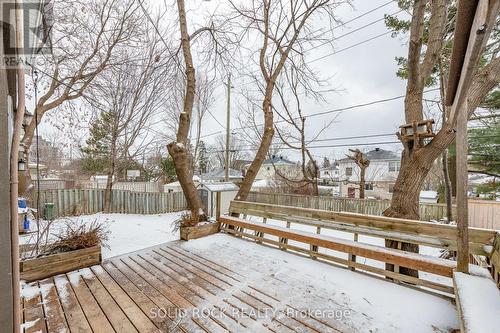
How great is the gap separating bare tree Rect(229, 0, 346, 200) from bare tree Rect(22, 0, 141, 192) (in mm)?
4473

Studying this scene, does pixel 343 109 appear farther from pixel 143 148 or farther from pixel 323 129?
pixel 143 148

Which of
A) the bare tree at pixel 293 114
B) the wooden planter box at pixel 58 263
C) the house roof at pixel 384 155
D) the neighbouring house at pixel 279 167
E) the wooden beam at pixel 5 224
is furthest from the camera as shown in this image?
the house roof at pixel 384 155

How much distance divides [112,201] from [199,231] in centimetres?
797

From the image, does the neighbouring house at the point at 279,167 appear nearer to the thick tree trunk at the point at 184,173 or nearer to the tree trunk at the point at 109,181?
the tree trunk at the point at 109,181

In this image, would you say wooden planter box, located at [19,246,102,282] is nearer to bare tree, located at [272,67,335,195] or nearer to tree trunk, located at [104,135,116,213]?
bare tree, located at [272,67,335,195]

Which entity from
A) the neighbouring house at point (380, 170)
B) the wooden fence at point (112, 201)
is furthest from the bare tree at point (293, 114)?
the neighbouring house at point (380, 170)

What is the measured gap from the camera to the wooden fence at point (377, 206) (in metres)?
8.37

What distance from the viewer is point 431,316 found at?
219 centimetres

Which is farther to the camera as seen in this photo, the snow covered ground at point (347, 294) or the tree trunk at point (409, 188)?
the tree trunk at point (409, 188)

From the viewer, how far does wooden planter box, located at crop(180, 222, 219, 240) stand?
4.56 meters

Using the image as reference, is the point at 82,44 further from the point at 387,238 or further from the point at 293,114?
the point at 387,238

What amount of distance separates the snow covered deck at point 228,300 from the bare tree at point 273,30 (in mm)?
2577

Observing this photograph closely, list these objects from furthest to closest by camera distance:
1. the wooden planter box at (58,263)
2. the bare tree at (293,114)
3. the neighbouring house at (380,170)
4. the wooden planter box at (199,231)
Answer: the neighbouring house at (380,170) < the bare tree at (293,114) < the wooden planter box at (199,231) < the wooden planter box at (58,263)

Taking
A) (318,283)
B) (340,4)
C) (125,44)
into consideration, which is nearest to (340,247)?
(318,283)
